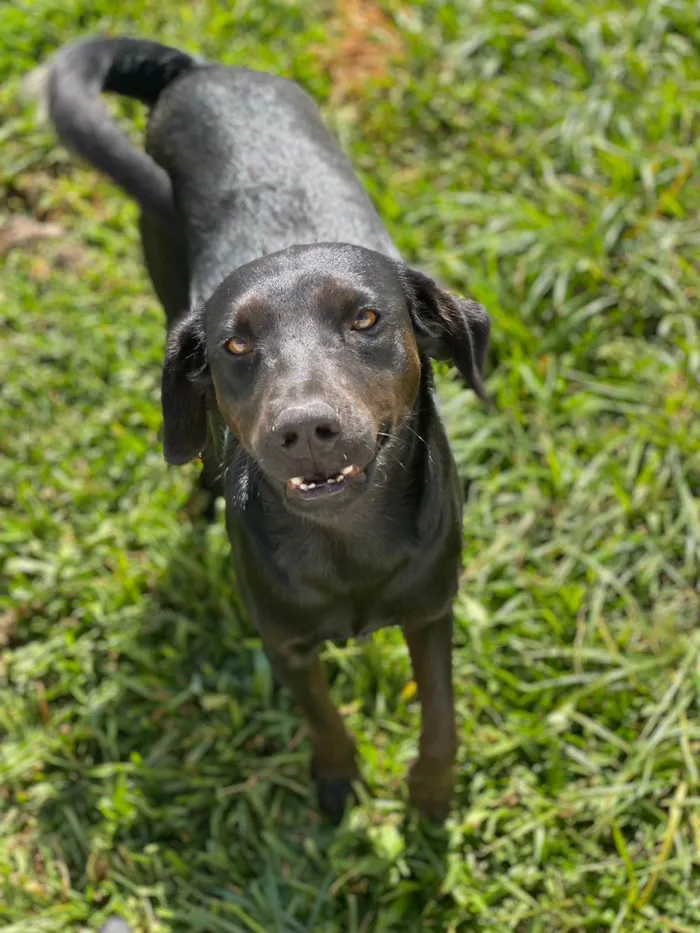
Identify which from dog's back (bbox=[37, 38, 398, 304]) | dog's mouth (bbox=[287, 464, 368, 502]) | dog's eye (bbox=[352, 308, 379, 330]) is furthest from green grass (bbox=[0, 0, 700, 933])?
dog's eye (bbox=[352, 308, 379, 330])

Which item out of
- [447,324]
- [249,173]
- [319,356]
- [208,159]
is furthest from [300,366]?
[208,159]

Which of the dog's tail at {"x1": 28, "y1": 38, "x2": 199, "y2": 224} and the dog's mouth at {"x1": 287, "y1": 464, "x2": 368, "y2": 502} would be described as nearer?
the dog's mouth at {"x1": 287, "y1": 464, "x2": 368, "y2": 502}

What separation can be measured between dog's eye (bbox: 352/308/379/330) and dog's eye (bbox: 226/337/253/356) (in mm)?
270

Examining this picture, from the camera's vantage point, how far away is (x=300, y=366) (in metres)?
2.87

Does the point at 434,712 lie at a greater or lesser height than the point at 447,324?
lesser

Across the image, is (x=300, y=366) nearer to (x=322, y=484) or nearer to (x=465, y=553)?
(x=322, y=484)

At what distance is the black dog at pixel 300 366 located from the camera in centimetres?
292

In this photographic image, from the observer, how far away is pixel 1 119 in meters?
5.95

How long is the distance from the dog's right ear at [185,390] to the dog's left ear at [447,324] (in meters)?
0.59

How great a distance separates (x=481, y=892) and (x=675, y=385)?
2.11 m

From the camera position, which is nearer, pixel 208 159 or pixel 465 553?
pixel 208 159

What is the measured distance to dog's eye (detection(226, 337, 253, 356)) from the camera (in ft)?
9.86

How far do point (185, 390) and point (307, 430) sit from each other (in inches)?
29.9

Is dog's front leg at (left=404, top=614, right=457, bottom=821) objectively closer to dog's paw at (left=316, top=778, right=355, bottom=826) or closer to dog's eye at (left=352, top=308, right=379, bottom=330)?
dog's paw at (left=316, top=778, right=355, bottom=826)
